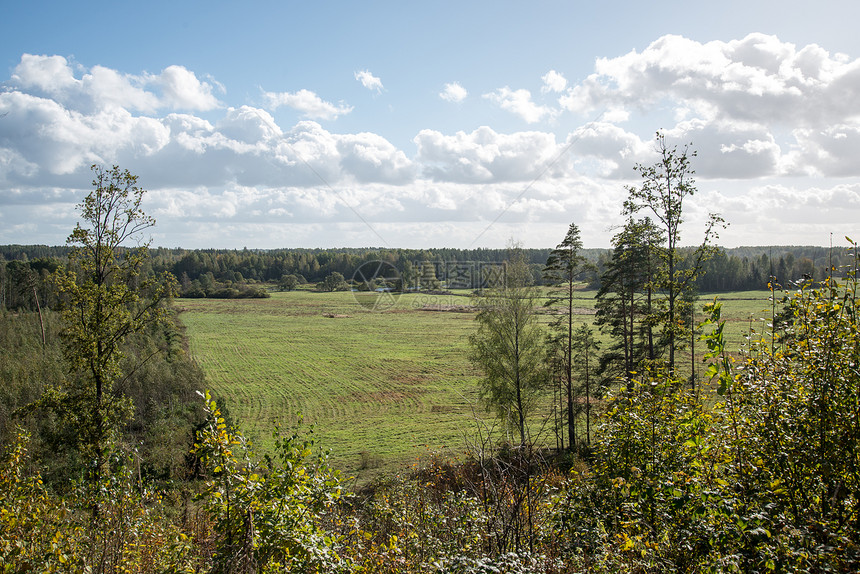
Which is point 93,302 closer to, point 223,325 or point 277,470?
point 277,470

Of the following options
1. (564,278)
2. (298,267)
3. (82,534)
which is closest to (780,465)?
(82,534)

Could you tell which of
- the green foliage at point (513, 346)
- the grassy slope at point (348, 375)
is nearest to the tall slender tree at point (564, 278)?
the green foliage at point (513, 346)

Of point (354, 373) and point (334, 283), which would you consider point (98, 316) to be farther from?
point (334, 283)

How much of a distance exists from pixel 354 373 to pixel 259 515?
159ft

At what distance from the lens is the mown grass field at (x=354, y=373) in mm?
31266

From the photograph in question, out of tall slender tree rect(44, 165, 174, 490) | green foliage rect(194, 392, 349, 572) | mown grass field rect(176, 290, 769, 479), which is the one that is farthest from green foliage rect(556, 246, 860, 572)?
tall slender tree rect(44, 165, 174, 490)

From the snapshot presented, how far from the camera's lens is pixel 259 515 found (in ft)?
15.8

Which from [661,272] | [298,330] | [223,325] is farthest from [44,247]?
[661,272]

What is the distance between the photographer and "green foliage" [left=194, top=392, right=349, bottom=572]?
184 inches

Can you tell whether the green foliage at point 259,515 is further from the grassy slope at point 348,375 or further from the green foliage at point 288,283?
the green foliage at point 288,283

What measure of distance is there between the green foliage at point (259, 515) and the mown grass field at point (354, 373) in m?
2.00

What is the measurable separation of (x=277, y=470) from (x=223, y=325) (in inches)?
3404

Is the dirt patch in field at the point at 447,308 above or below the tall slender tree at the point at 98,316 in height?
below

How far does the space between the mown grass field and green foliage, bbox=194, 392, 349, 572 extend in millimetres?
1996
